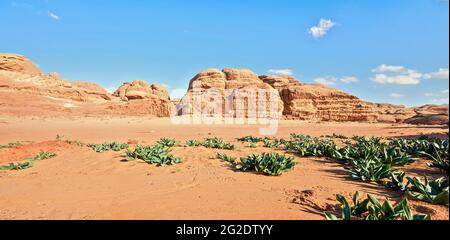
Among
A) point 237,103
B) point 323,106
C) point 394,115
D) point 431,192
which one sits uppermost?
point 237,103

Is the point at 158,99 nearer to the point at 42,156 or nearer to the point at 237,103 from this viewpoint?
the point at 237,103

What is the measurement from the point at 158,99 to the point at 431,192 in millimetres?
39694

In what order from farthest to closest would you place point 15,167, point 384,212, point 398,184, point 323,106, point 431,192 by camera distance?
point 323,106 → point 15,167 → point 398,184 → point 431,192 → point 384,212

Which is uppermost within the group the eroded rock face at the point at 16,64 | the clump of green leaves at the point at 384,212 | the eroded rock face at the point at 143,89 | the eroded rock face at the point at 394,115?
the eroded rock face at the point at 16,64

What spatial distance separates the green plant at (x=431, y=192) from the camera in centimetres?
307

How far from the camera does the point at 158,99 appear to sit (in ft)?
134

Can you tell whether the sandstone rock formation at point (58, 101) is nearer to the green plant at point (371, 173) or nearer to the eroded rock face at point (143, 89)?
the eroded rock face at point (143, 89)

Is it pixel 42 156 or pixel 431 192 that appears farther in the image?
pixel 42 156

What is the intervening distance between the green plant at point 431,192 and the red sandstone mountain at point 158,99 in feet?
114
